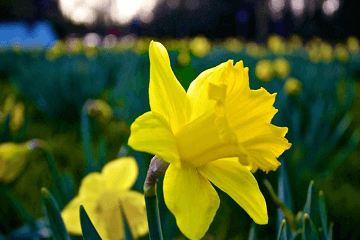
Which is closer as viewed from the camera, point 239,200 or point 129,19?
point 239,200

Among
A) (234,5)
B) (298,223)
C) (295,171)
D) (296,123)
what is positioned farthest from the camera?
(234,5)

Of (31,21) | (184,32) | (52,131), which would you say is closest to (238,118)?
(52,131)

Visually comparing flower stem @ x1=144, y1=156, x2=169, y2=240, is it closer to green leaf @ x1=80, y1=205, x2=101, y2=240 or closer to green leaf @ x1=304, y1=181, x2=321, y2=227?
green leaf @ x1=80, y1=205, x2=101, y2=240

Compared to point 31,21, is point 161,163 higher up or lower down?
higher up

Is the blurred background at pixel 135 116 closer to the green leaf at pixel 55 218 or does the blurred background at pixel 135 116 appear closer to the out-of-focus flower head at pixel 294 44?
the green leaf at pixel 55 218

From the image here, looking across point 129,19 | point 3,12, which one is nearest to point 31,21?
point 3,12

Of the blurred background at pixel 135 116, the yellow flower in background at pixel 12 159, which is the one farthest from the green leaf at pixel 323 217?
the yellow flower in background at pixel 12 159

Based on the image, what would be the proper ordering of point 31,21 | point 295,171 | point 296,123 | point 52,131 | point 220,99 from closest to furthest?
point 220,99, point 295,171, point 296,123, point 52,131, point 31,21

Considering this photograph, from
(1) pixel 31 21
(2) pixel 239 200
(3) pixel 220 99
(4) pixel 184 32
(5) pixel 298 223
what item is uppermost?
(3) pixel 220 99

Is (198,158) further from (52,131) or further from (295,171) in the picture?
(52,131)
